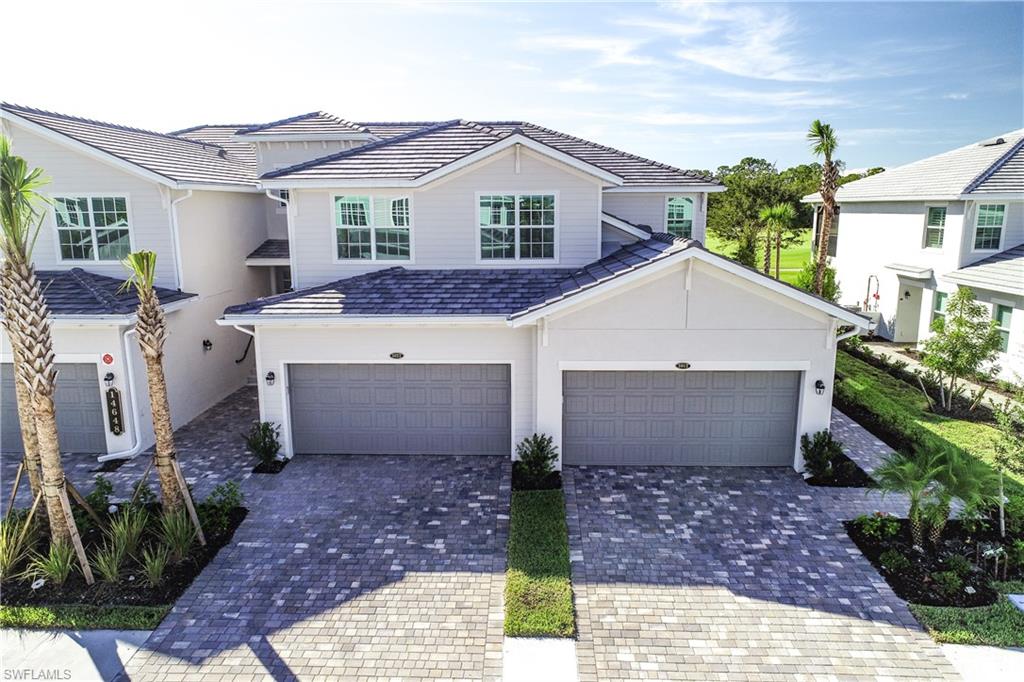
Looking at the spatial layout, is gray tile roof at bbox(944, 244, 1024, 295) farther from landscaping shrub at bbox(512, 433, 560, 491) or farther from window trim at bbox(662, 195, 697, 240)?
landscaping shrub at bbox(512, 433, 560, 491)

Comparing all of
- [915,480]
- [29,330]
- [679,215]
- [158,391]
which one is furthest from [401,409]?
[679,215]

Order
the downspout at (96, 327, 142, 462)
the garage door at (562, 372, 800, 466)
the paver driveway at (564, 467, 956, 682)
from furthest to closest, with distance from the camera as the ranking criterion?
the downspout at (96, 327, 142, 462), the garage door at (562, 372, 800, 466), the paver driveway at (564, 467, 956, 682)

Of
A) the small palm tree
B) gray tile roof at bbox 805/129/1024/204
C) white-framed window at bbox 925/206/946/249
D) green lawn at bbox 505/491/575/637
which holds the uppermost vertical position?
gray tile roof at bbox 805/129/1024/204

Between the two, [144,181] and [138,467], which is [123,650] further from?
[144,181]

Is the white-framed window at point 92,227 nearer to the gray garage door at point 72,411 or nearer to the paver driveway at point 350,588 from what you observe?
the gray garage door at point 72,411

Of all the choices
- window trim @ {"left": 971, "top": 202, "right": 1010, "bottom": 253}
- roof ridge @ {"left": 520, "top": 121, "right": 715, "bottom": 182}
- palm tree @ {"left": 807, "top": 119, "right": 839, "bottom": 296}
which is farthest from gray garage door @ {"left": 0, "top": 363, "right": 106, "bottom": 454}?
window trim @ {"left": 971, "top": 202, "right": 1010, "bottom": 253}

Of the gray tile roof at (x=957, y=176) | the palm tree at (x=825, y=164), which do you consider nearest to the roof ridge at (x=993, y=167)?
the gray tile roof at (x=957, y=176)
